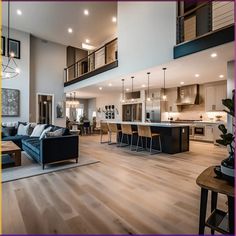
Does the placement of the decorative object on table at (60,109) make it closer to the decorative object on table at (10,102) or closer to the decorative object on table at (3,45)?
the decorative object on table at (10,102)

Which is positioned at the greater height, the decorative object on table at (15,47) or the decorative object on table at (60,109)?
the decorative object on table at (15,47)

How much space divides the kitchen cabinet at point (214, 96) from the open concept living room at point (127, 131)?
0.04 meters

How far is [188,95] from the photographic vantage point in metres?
8.20

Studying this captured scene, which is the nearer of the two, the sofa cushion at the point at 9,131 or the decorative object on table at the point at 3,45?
the sofa cushion at the point at 9,131

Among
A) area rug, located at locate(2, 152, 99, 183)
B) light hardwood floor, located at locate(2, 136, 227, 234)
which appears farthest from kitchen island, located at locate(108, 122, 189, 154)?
area rug, located at locate(2, 152, 99, 183)

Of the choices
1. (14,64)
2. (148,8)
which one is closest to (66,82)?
(14,64)

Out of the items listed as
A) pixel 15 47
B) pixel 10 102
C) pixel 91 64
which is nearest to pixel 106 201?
pixel 10 102

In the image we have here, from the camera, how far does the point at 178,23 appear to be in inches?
168

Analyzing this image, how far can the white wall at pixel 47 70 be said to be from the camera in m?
8.93

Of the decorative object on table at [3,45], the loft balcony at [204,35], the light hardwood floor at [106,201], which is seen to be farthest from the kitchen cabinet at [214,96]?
the decorative object on table at [3,45]

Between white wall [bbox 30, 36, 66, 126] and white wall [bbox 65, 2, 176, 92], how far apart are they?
4.68m

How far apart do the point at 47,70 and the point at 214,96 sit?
8.33 metres

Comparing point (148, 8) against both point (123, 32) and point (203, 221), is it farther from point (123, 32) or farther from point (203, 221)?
point (203, 221)

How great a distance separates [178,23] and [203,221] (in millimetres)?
4286
